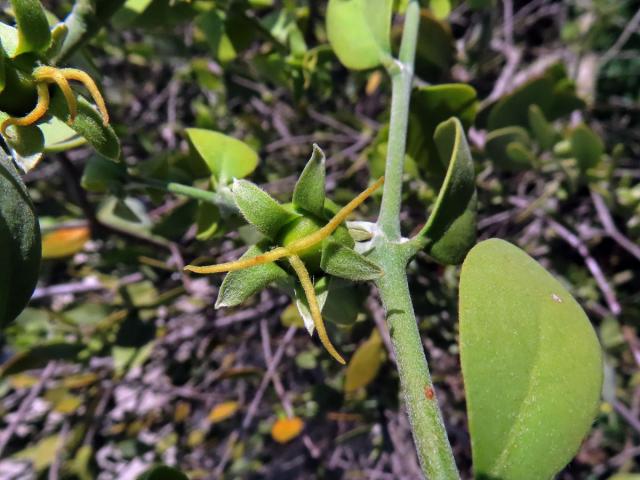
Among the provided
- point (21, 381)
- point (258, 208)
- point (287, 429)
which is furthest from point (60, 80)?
point (21, 381)

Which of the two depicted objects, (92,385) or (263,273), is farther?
(92,385)

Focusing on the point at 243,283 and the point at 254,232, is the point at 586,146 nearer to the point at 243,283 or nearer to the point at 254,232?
the point at 254,232

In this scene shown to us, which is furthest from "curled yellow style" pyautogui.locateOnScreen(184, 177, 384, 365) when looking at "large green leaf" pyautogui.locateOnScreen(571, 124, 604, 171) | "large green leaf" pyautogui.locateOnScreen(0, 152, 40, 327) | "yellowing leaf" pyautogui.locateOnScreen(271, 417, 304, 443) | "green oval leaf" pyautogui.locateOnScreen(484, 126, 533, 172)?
"yellowing leaf" pyautogui.locateOnScreen(271, 417, 304, 443)

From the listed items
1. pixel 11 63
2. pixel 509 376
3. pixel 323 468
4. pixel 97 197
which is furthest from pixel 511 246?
pixel 323 468

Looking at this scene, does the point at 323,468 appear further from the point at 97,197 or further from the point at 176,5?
the point at 176,5

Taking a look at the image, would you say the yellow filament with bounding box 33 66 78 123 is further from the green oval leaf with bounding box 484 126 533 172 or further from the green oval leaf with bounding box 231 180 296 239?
the green oval leaf with bounding box 484 126 533 172
